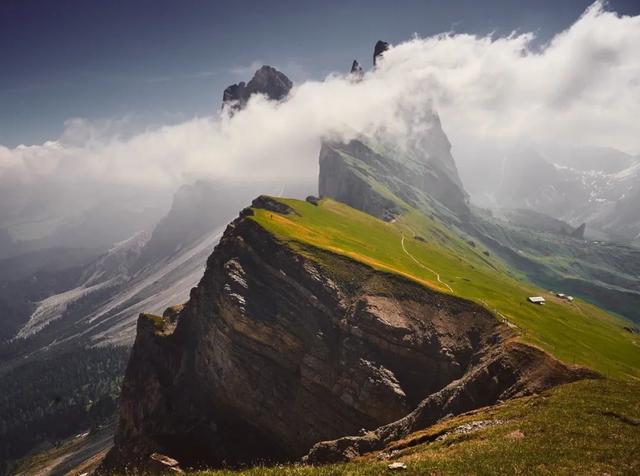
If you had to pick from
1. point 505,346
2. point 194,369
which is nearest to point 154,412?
point 194,369

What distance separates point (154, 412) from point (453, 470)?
97495 mm

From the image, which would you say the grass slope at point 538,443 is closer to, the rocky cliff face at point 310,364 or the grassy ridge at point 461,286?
the rocky cliff face at point 310,364

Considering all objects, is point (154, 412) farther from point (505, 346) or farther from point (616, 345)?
point (616, 345)

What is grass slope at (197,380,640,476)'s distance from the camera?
26.5 metres

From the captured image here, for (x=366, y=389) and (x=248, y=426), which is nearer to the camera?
(x=366, y=389)

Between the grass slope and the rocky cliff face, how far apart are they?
17139mm

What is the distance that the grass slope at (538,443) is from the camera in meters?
26.5

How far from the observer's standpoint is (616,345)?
8431cm

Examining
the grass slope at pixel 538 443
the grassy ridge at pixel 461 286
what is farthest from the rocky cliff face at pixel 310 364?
the grass slope at pixel 538 443

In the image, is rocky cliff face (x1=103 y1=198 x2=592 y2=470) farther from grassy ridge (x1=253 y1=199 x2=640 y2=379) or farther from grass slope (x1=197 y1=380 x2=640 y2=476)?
grass slope (x1=197 y1=380 x2=640 y2=476)

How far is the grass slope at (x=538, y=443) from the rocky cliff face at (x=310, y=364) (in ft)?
56.2

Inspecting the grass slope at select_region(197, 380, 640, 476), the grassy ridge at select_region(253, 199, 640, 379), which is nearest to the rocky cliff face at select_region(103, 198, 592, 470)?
the grassy ridge at select_region(253, 199, 640, 379)

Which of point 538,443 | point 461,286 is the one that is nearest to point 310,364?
point 461,286

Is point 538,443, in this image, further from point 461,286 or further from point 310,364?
point 461,286
